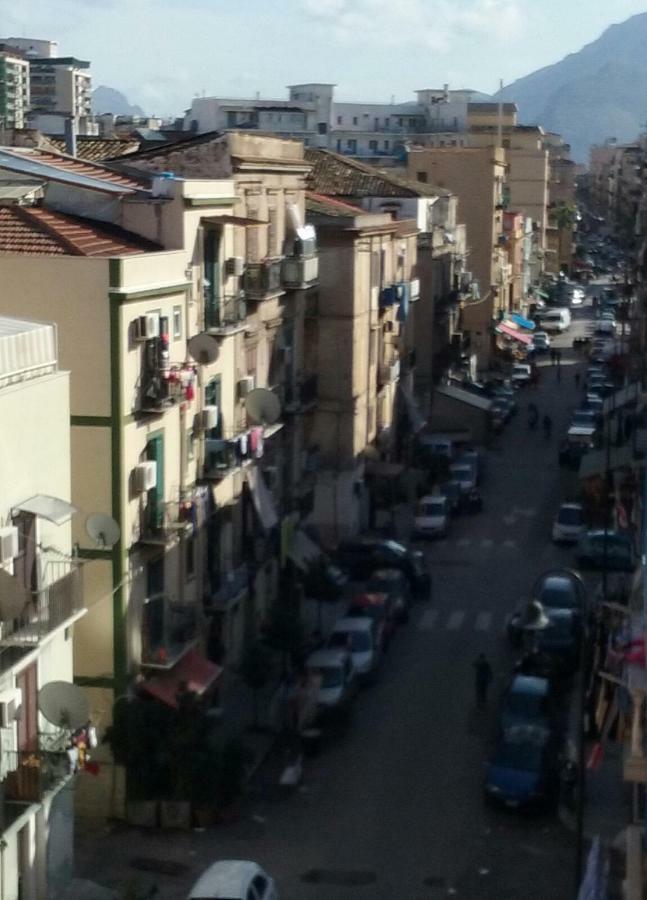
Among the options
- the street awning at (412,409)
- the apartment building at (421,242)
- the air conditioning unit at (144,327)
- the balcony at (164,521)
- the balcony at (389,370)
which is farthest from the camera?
the apartment building at (421,242)

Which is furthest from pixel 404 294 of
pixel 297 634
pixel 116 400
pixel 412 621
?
pixel 116 400

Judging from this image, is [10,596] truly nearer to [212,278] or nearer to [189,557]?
[189,557]

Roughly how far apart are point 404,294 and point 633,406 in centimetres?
708

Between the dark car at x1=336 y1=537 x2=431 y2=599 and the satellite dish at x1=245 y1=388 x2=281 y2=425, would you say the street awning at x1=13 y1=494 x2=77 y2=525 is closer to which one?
the satellite dish at x1=245 y1=388 x2=281 y2=425

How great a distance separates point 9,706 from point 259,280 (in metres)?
12.9

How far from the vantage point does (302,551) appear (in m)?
32.8

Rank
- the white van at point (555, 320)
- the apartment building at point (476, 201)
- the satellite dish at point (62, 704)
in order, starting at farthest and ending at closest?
1. the white van at point (555, 320)
2. the apartment building at point (476, 201)
3. the satellite dish at point (62, 704)

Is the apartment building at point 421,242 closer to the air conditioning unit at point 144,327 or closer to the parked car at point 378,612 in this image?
the parked car at point 378,612

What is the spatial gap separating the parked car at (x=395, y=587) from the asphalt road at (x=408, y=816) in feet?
1.35

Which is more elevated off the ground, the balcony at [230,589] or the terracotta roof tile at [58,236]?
the terracotta roof tile at [58,236]

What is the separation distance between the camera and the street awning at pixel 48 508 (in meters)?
17.2

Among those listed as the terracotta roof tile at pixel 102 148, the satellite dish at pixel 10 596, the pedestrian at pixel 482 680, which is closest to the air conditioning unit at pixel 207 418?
the pedestrian at pixel 482 680

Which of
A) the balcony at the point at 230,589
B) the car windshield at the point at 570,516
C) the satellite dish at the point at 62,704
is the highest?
the satellite dish at the point at 62,704

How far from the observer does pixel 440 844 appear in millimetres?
21297
